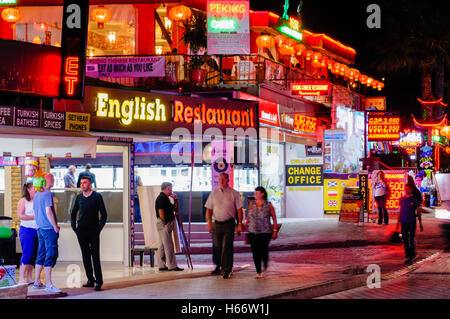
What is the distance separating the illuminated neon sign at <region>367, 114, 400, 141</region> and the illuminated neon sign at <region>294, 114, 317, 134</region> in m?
5.23

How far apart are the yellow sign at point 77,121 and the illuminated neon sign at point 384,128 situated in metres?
22.7

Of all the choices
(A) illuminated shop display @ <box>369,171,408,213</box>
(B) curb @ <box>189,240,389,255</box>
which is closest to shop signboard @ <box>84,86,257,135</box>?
(B) curb @ <box>189,240,389,255</box>

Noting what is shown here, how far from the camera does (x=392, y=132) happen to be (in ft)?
119

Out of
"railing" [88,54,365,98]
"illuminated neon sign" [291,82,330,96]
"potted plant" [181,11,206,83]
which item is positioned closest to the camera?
"railing" [88,54,365,98]

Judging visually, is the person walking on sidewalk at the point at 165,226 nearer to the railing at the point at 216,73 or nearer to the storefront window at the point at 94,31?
the railing at the point at 216,73

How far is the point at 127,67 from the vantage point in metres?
25.8

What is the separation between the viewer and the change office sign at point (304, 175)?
33.3 m

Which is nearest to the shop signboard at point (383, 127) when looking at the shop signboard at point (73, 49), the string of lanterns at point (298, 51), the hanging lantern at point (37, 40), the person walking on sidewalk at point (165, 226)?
the string of lanterns at point (298, 51)

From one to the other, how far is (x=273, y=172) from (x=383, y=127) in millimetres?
6926

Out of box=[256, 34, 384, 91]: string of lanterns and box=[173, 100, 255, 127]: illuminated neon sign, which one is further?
box=[256, 34, 384, 91]: string of lanterns

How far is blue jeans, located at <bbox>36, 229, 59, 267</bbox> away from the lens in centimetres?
1232

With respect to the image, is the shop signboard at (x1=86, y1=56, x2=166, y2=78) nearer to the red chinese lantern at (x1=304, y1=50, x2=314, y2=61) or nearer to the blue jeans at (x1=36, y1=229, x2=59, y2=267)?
the red chinese lantern at (x1=304, y1=50, x2=314, y2=61)

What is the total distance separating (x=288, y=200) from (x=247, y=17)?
1247 cm

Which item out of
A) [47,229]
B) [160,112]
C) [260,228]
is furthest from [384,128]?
Result: [47,229]
